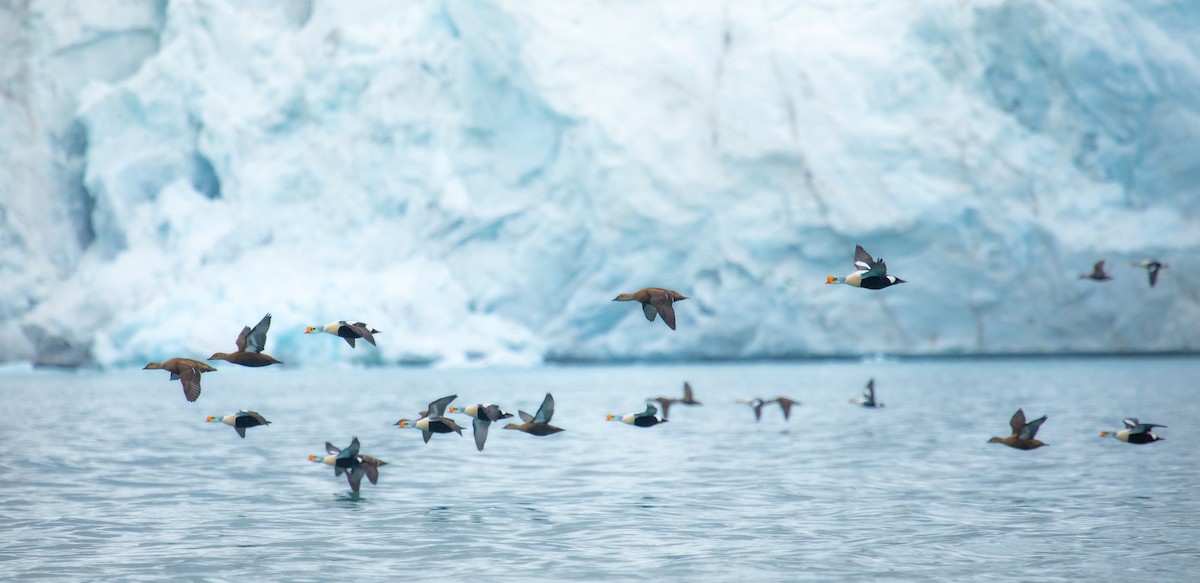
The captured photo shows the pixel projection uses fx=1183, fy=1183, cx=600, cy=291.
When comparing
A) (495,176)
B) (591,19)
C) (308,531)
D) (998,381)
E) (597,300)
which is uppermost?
(591,19)

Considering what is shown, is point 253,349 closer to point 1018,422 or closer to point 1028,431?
point 1018,422

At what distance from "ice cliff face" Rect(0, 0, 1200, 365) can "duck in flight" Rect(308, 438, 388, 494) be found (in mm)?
25089

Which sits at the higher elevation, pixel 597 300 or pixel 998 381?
pixel 597 300

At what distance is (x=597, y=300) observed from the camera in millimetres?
38344

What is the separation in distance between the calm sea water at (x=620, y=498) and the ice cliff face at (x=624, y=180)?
13.1 metres

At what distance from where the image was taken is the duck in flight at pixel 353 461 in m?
10.8

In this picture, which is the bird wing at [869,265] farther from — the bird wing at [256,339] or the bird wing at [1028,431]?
the bird wing at [256,339]

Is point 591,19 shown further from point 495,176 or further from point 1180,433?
point 1180,433

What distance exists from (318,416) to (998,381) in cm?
1814

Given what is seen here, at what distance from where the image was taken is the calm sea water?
844 centimetres

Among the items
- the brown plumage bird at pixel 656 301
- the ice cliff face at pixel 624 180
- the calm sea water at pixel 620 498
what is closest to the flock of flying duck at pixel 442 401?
the brown plumage bird at pixel 656 301

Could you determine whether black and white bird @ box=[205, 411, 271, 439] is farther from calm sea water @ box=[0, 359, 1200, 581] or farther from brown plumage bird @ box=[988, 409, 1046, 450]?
brown plumage bird @ box=[988, 409, 1046, 450]

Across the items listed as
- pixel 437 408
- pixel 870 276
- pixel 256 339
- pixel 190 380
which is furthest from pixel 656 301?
pixel 190 380

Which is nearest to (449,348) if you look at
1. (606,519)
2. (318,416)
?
(318,416)
